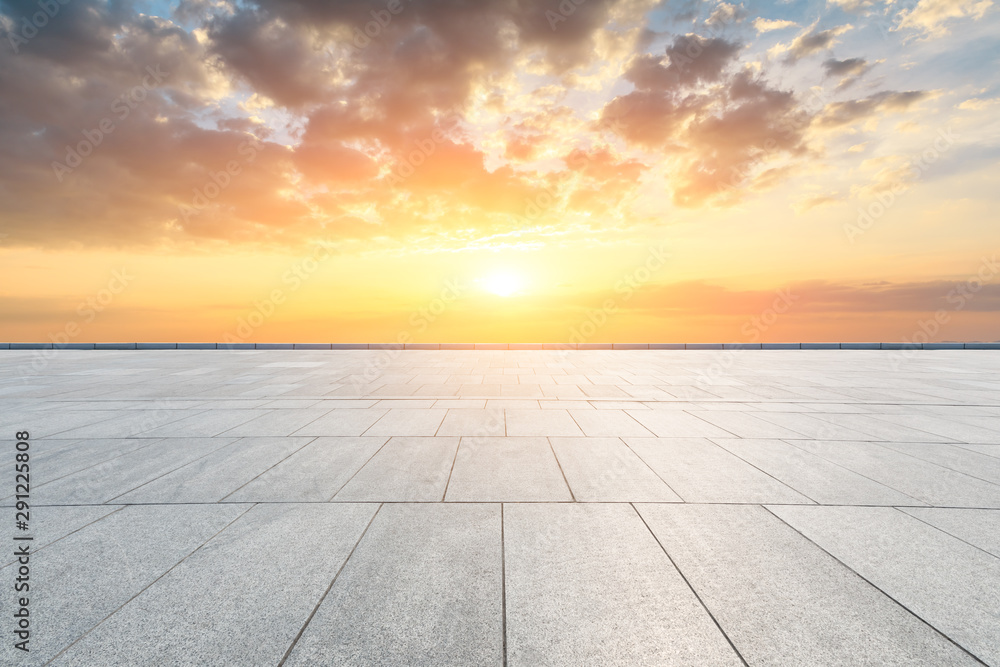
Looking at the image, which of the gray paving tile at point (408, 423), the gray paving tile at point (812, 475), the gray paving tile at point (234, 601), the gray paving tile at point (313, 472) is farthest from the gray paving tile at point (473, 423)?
the gray paving tile at point (812, 475)

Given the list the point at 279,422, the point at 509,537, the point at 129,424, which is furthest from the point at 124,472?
the point at 509,537

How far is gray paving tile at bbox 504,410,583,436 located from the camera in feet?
28.3

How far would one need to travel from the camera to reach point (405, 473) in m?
6.40

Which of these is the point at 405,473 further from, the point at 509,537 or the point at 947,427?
the point at 947,427

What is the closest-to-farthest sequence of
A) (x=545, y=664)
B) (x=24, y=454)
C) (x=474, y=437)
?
(x=545, y=664) < (x=24, y=454) < (x=474, y=437)

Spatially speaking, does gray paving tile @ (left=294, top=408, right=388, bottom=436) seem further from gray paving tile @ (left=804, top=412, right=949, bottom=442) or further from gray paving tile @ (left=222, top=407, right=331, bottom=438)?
gray paving tile @ (left=804, top=412, right=949, bottom=442)

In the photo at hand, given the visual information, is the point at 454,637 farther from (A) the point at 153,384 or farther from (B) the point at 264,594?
(A) the point at 153,384

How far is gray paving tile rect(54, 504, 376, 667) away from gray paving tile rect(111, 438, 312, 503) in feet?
4.28

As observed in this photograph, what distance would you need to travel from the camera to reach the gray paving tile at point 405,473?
5.63 meters

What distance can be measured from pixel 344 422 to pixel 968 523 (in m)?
9.47

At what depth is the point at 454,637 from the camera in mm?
3143

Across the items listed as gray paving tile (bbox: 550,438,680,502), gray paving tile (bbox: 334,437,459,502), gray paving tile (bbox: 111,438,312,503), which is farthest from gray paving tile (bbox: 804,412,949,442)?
gray paving tile (bbox: 111,438,312,503)

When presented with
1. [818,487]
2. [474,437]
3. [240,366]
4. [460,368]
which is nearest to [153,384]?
[240,366]

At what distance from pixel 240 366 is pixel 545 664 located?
69.1 feet
